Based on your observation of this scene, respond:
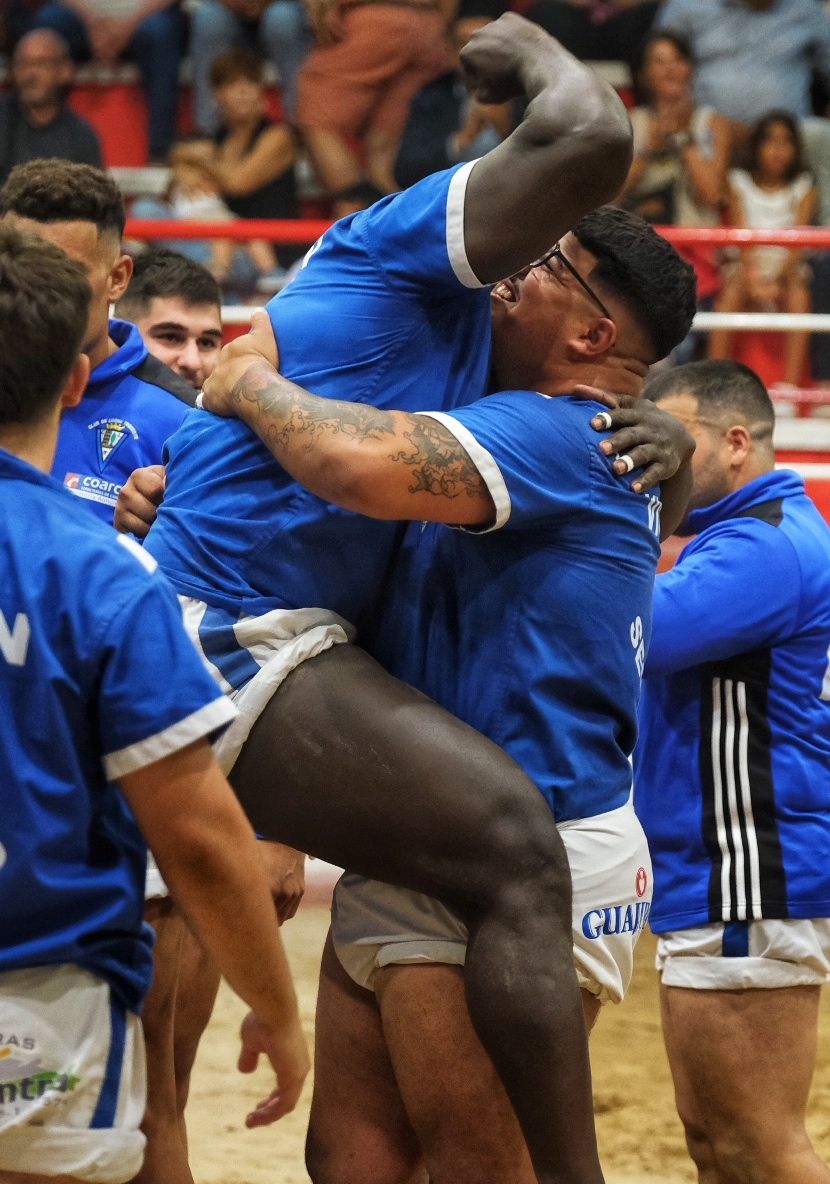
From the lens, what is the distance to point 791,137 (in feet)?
24.7

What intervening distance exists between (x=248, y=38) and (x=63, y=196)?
18.9ft

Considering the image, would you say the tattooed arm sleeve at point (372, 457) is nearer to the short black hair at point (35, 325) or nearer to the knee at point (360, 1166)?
the short black hair at point (35, 325)

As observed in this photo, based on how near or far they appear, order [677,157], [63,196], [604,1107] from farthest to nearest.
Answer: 1. [677,157]
2. [604,1107]
3. [63,196]

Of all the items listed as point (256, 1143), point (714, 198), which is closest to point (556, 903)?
point (256, 1143)

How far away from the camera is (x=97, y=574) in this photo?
1838mm

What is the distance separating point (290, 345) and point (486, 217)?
1.29 ft

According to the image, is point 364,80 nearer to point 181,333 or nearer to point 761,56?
point 761,56

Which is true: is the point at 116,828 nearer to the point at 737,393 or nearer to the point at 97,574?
the point at 97,574

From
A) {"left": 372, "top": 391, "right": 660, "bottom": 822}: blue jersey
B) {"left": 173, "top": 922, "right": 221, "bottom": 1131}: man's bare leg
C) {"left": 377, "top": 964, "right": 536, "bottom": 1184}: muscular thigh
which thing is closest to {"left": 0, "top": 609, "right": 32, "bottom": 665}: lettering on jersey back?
{"left": 372, "top": 391, "right": 660, "bottom": 822}: blue jersey

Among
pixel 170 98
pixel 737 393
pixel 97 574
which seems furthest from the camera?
pixel 170 98

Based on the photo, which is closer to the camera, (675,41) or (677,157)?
(677,157)

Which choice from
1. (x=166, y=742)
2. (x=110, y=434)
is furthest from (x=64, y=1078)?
(x=110, y=434)

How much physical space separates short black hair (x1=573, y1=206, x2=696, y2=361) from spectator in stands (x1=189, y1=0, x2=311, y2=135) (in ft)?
20.6

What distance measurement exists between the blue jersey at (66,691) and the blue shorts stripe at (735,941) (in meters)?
2.03
